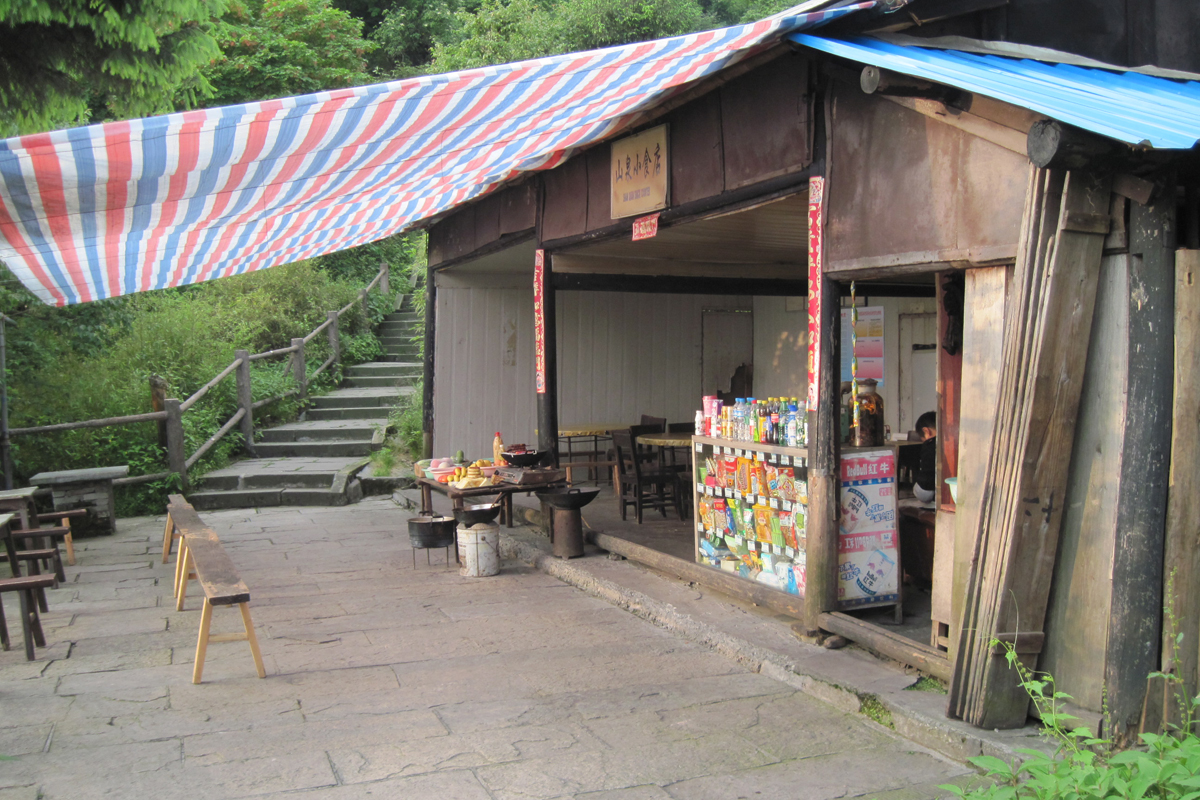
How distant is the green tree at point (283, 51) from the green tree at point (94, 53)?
14230 millimetres

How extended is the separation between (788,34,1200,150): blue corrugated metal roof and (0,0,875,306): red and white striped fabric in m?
0.42

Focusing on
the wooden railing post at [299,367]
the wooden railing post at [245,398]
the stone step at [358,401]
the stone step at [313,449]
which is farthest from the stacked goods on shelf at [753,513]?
the wooden railing post at [299,367]

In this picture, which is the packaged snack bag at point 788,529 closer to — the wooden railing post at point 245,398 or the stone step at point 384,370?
the wooden railing post at point 245,398

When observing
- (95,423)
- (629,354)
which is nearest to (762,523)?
(629,354)

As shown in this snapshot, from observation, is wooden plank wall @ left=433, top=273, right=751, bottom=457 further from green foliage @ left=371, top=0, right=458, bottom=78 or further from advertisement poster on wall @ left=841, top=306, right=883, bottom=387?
green foliage @ left=371, top=0, right=458, bottom=78

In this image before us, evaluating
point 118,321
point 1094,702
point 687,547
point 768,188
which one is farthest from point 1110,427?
point 118,321

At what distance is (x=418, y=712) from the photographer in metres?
4.54

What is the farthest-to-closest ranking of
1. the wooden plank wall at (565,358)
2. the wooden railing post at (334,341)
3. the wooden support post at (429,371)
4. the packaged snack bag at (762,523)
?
the wooden railing post at (334,341) → the wooden plank wall at (565,358) → the wooden support post at (429,371) → the packaged snack bag at (762,523)

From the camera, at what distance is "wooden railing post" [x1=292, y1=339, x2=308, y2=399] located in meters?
14.7

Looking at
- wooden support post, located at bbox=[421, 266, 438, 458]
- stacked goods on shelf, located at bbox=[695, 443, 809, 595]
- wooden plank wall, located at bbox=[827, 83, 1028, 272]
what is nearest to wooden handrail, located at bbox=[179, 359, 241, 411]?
wooden support post, located at bbox=[421, 266, 438, 458]

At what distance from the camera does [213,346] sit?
1415cm

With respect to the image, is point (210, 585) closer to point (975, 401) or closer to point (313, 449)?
point (975, 401)

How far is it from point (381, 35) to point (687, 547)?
74.5 feet

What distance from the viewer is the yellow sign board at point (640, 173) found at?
6.63 m
